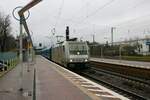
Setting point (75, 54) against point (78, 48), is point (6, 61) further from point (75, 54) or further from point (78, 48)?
point (78, 48)

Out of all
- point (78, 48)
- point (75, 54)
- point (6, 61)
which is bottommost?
point (6, 61)

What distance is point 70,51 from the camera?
36.5 m

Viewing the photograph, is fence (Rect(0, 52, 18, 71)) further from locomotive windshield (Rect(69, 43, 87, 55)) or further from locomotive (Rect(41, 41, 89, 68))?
locomotive windshield (Rect(69, 43, 87, 55))

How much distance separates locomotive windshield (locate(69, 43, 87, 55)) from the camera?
3656 centimetres

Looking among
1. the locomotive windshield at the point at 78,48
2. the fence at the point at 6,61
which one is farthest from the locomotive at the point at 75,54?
the fence at the point at 6,61

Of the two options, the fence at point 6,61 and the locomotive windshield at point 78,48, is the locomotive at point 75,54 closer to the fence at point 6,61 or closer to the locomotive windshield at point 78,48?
the locomotive windshield at point 78,48

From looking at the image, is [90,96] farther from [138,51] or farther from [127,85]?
[138,51]

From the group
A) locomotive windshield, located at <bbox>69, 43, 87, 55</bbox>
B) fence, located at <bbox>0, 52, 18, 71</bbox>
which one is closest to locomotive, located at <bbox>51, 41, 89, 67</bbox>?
locomotive windshield, located at <bbox>69, 43, 87, 55</bbox>

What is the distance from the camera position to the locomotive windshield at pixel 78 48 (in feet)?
120

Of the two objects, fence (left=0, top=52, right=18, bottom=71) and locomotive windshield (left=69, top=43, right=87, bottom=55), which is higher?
locomotive windshield (left=69, top=43, right=87, bottom=55)

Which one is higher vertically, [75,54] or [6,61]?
[75,54]

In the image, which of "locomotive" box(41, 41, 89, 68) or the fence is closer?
the fence

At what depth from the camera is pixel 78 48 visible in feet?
122

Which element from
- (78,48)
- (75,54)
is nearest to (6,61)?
(75,54)
